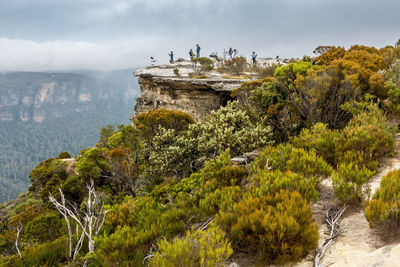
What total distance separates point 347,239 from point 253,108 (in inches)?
456

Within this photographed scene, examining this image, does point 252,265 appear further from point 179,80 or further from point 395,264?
point 179,80

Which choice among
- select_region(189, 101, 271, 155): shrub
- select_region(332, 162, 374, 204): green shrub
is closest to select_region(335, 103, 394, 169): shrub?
select_region(332, 162, 374, 204): green shrub

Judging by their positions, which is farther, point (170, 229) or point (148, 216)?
point (148, 216)

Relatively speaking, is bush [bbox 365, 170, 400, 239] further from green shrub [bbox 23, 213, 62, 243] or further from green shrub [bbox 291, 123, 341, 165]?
green shrub [bbox 23, 213, 62, 243]

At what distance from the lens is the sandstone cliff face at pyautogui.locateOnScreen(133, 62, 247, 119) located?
81.8ft

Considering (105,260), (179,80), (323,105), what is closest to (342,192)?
(105,260)

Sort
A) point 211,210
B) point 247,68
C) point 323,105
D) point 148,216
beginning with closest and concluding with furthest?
point 211,210 < point 148,216 < point 323,105 < point 247,68

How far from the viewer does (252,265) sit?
2.89m

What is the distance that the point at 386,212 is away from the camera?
112 inches

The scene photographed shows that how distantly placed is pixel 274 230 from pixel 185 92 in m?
25.6

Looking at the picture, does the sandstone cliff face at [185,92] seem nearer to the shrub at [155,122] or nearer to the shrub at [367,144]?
the shrub at [155,122]

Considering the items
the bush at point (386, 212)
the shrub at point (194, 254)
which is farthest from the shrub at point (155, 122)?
the bush at point (386, 212)

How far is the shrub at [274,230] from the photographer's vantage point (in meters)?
2.78

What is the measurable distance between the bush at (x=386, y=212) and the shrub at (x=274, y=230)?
32.9 inches
